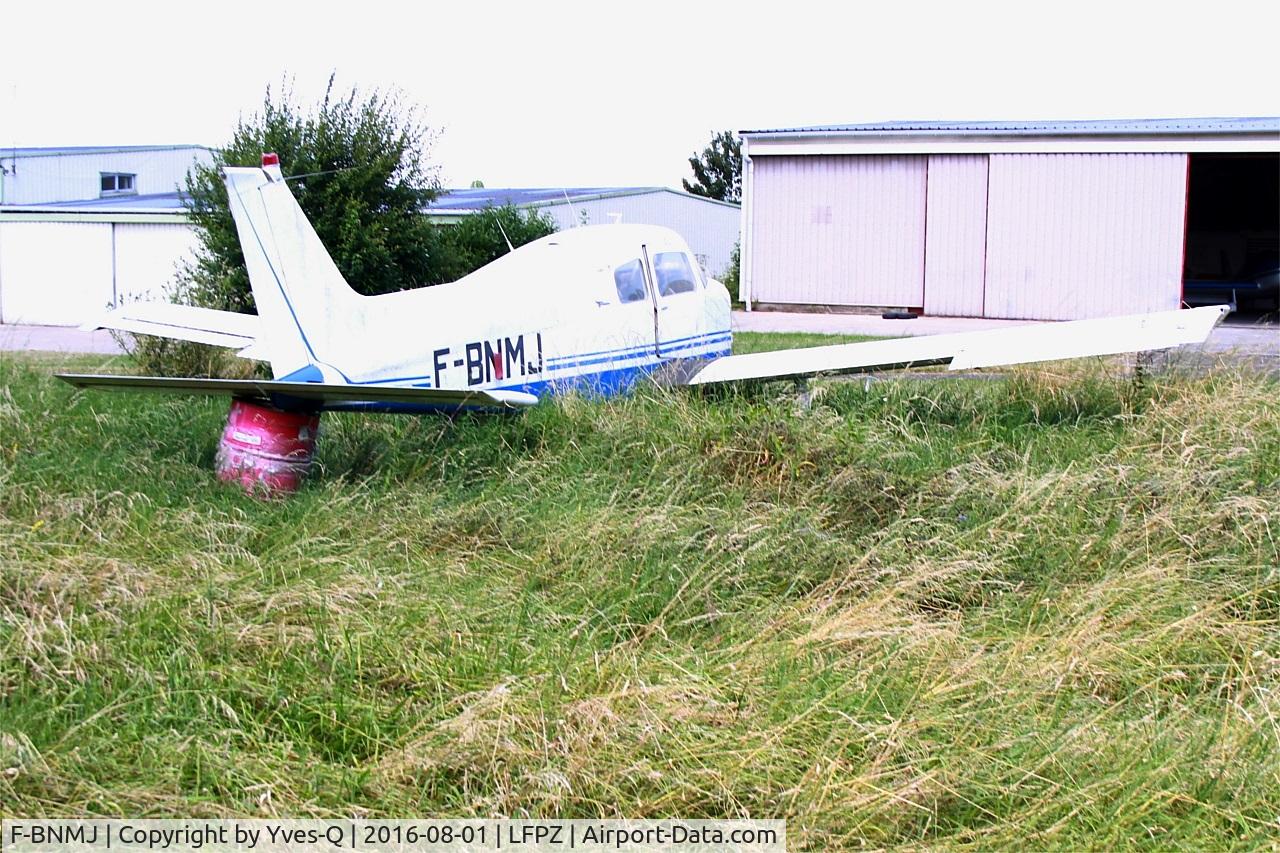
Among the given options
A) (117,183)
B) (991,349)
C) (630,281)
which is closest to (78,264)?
(630,281)

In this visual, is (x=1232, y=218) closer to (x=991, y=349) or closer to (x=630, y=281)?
(x=991, y=349)

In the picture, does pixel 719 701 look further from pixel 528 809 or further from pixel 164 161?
pixel 164 161

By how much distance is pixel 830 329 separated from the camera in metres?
20.6

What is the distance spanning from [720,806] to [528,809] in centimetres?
57

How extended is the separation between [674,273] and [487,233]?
42.0 ft

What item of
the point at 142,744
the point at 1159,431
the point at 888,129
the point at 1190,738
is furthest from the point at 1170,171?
the point at 142,744

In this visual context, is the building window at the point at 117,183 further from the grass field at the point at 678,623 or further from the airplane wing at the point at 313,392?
the airplane wing at the point at 313,392

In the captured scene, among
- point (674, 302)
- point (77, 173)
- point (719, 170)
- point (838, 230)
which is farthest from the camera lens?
point (719, 170)

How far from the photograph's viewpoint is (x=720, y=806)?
3816mm

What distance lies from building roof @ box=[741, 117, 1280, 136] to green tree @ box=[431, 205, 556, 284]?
5501mm

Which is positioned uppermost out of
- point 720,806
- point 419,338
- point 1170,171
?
point 1170,171

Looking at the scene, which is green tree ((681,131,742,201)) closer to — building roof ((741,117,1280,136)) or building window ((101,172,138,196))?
building window ((101,172,138,196))

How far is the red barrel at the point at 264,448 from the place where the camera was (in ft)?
24.3

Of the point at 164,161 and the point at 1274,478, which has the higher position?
the point at 164,161
